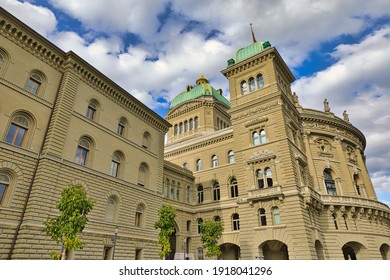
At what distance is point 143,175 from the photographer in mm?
26188

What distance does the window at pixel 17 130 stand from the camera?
16672 millimetres

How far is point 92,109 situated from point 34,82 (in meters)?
4.84

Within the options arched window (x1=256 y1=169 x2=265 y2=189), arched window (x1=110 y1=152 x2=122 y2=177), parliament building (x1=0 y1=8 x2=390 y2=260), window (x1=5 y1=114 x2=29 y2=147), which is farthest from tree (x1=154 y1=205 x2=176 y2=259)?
window (x1=5 y1=114 x2=29 y2=147)

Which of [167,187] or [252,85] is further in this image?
[252,85]

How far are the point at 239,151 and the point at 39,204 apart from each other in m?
21.9

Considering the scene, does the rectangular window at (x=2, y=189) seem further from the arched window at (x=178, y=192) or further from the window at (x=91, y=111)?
the arched window at (x=178, y=192)

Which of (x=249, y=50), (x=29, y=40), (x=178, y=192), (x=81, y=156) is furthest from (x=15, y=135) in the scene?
(x=249, y=50)

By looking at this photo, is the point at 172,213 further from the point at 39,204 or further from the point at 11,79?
the point at 11,79

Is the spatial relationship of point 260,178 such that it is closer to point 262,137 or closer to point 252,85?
point 262,137

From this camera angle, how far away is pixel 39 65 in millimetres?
19438

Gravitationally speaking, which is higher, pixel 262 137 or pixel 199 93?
pixel 199 93

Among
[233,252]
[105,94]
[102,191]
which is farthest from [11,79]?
[233,252]

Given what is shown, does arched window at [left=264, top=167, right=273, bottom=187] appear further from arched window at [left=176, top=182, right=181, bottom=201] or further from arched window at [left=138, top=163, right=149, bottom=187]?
Answer: arched window at [left=138, top=163, right=149, bottom=187]

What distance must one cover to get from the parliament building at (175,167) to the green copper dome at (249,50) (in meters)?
0.20
